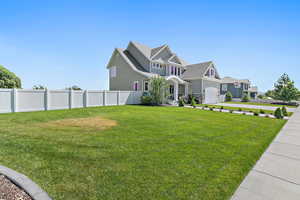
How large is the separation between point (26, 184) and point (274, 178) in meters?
4.36

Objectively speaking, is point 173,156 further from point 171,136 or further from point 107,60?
point 107,60

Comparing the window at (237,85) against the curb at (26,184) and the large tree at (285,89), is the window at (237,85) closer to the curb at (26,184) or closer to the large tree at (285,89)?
the large tree at (285,89)

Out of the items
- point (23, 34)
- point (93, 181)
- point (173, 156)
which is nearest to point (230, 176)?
point (173, 156)

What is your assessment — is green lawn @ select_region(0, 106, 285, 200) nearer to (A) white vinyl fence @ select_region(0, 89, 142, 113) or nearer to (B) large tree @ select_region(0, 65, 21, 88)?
(A) white vinyl fence @ select_region(0, 89, 142, 113)

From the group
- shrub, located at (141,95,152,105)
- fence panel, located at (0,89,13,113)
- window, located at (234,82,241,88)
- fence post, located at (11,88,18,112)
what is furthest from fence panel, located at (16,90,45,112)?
window, located at (234,82,241,88)

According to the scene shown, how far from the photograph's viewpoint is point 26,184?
2143 millimetres

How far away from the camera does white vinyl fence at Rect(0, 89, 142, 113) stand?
8.98 metres

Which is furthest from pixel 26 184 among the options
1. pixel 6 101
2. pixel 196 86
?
pixel 196 86

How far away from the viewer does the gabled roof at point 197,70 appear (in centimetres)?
2143

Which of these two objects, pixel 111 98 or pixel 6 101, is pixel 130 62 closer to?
pixel 111 98

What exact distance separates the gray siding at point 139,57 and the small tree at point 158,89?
176 inches

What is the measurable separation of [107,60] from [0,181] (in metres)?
22.3

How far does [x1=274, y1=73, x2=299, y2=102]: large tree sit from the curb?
38248 millimetres

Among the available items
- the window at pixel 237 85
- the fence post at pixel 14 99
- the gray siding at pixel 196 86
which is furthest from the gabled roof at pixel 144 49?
the window at pixel 237 85
